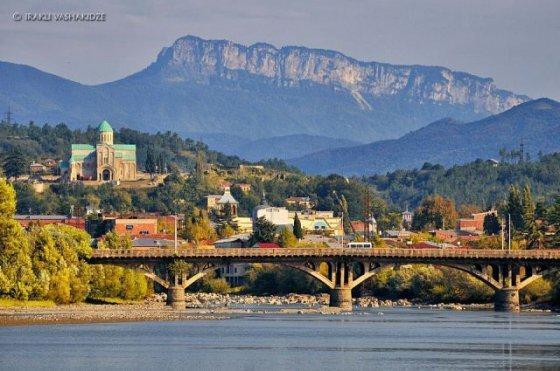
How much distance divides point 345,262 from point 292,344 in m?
51.1

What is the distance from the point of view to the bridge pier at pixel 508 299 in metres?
143

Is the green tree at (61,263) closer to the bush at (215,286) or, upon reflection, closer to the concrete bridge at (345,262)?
the concrete bridge at (345,262)

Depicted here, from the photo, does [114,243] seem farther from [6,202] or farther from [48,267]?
[6,202]

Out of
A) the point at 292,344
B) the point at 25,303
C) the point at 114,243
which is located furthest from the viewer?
the point at 114,243

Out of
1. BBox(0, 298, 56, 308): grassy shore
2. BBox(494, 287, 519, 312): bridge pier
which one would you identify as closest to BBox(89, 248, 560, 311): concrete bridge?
BBox(494, 287, 519, 312): bridge pier

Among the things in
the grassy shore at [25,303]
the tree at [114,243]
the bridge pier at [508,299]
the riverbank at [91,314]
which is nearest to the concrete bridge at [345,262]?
the bridge pier at [508,299]

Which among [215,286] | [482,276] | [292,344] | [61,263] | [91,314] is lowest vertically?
[292,344]

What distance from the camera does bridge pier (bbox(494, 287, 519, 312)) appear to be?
143125mm

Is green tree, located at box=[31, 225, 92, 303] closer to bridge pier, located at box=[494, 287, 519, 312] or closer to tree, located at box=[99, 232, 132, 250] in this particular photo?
tree, located at box=[99, 232, 132, 250]

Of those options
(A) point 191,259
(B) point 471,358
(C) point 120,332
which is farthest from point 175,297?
(B) point 471,358

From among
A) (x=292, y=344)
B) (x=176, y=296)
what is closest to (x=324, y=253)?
(x=176, y=296)

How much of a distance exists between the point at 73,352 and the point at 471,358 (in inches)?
864

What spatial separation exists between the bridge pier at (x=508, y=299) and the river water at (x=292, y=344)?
1240 cm

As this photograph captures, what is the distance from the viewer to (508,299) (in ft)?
470
